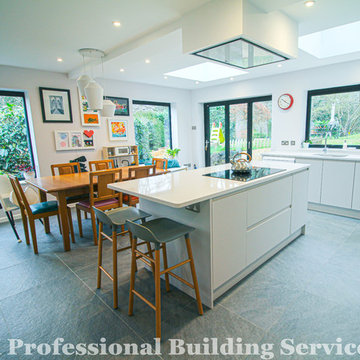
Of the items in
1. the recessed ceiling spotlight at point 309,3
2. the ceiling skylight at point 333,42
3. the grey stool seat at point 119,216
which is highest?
the ceiling skylight at point 333,42

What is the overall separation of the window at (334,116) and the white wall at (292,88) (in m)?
0.13

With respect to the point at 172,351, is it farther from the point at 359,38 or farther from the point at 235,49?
the point at 359,38

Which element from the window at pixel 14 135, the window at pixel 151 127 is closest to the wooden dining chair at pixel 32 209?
the window at pixel 14 135

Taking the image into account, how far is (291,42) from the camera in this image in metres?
2.72

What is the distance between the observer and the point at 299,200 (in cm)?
298

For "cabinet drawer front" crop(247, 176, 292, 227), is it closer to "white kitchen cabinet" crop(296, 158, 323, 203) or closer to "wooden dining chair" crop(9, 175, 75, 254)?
"white kitchen cabinet" crop(296, 158, 323, 203)

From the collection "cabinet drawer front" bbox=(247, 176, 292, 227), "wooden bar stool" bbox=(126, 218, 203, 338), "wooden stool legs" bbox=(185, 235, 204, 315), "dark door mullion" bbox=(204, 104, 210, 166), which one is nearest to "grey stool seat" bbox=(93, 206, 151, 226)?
"wooden bar stool" bbox=(126, 218, 203, 338)

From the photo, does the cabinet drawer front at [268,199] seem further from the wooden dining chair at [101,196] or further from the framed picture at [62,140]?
the framed picture at [62,140]

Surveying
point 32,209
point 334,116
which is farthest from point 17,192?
point 334,116

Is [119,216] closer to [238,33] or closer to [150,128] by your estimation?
[238,33]

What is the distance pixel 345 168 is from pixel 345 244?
4.55ft

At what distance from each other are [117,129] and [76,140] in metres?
0.97

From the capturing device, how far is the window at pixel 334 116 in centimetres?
441

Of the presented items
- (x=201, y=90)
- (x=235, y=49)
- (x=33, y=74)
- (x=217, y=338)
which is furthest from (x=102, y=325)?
(x=201, y=90)
